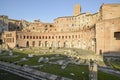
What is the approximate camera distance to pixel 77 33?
69.6 meters

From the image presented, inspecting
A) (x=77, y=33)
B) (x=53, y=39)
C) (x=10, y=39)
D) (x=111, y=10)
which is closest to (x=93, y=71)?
(x=111, y=10)

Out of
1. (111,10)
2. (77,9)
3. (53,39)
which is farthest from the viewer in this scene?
(77,9)

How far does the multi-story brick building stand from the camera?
1730 inches

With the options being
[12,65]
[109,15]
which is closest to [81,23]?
[109,15]

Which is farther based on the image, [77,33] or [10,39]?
[10,39]

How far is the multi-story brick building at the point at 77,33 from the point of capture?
43.9 m

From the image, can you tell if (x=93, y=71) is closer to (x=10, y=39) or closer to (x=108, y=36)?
(x=108, y=36)

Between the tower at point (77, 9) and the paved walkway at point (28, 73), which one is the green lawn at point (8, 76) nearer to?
the paved walkway at point (28, 73)

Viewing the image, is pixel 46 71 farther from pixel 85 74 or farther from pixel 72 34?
pixel 72 34

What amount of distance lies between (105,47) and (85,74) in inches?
813

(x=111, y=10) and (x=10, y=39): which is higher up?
(x=111, y=10)

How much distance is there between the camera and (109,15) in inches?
2092

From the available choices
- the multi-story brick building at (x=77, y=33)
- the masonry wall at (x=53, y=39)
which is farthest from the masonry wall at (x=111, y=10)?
the masonry wall at (x=53, y=39)

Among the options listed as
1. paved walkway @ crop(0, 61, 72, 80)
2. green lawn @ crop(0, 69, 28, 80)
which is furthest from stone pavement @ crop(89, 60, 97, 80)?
green lawn @ crop(0, 69, 28, 80)
